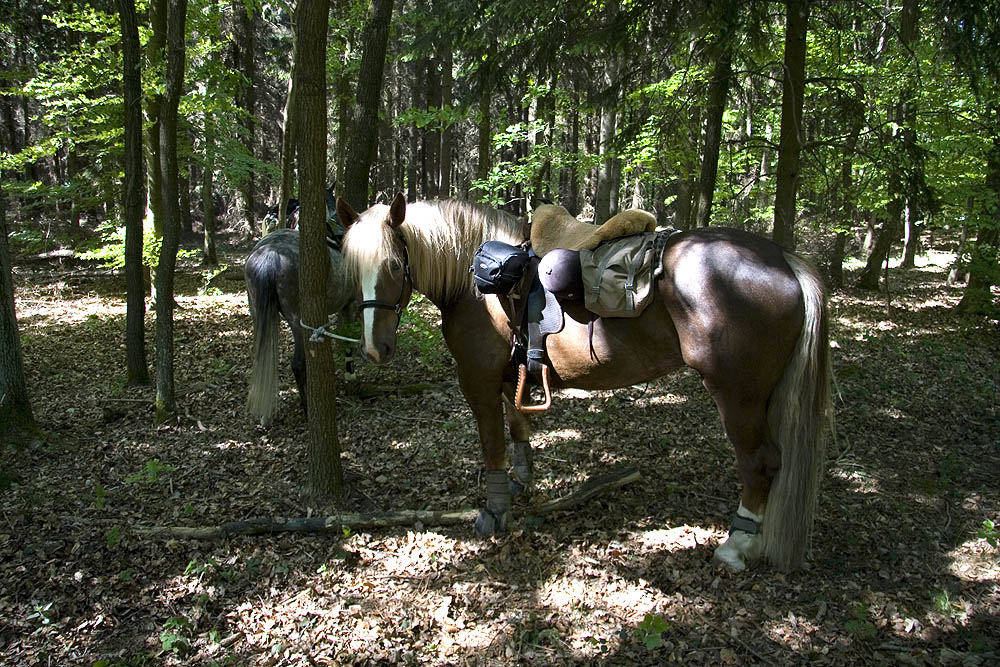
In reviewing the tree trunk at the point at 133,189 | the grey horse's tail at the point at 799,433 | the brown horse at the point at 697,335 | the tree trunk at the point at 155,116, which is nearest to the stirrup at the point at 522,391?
the brown horse at the point at 697,335

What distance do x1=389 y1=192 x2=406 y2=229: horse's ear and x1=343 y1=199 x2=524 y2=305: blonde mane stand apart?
45 mm

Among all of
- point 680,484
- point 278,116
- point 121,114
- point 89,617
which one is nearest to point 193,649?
point 89,617

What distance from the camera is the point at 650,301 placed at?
10.8 ft

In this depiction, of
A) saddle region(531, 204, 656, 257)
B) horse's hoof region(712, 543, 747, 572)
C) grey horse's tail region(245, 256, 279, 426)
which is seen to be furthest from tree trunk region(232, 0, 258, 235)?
horse's hoof region(712, 543, 747, 572)

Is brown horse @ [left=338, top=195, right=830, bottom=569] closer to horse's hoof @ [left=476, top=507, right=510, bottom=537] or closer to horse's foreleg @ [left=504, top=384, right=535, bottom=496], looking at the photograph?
horse's hoof @ [left=476, top=507, right=510, bottom=537]

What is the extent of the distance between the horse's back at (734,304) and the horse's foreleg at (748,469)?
0.71 feet

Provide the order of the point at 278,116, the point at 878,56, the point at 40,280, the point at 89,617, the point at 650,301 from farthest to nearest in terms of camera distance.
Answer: the point at 278,116 < the point at 40,280 < the point at 878,56 < the point at 650,301 < the point at 89,617

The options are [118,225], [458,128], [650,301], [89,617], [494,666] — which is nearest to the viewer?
[494,666]

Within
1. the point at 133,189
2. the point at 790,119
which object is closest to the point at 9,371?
the point at 133,189

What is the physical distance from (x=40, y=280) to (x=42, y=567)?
13.7m

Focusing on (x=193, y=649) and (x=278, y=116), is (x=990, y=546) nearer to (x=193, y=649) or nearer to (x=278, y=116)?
(x=193, y=649)

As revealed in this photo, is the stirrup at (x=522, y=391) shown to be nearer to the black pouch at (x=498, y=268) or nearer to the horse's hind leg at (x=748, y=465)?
the black pouch at (x=498, y=268)

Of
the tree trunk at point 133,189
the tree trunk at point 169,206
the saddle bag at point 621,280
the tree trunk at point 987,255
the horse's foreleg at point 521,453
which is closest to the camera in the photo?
the saddle bag at point 621,280

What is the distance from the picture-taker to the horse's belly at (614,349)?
339cm
